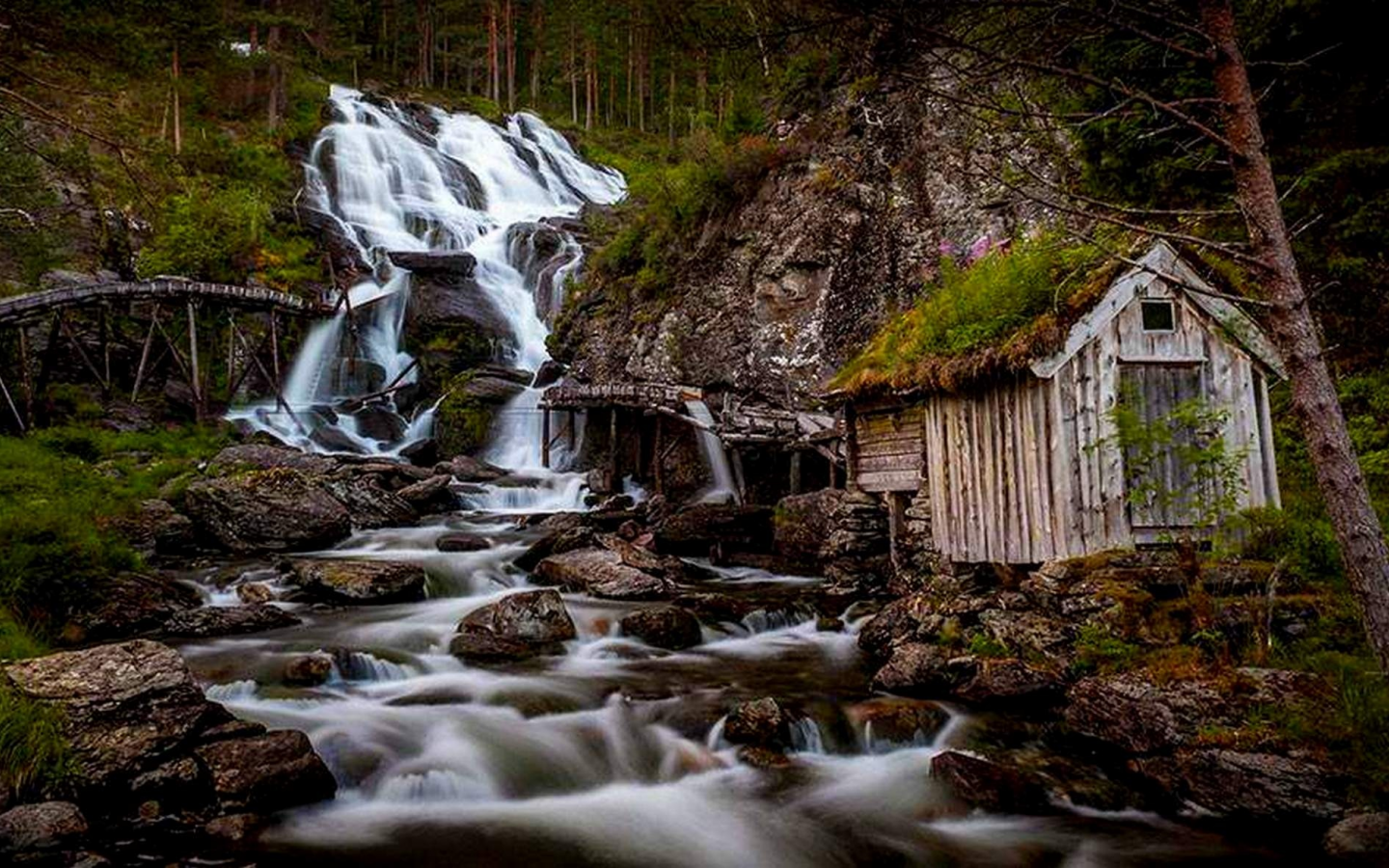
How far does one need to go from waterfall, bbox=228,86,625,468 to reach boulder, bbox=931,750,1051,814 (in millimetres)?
18989

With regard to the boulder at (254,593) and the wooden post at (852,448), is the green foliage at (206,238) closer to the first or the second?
the boulder at (254,593)

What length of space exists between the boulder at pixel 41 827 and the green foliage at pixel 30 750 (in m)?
0.20

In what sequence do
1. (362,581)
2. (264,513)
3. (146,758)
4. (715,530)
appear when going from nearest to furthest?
(146,758) < (362,581) < (264,513) < (715,530)

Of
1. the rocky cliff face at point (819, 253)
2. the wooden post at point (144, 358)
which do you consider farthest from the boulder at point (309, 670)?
the wooden post at point (144, 358)

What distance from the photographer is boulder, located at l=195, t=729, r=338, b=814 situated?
5.36 m

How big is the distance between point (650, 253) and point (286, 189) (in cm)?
1725

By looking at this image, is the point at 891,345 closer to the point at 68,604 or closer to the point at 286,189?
the point at 68,604

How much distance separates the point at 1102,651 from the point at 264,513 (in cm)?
1394

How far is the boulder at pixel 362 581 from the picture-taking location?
11.5 m

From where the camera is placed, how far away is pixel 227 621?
9680 mm

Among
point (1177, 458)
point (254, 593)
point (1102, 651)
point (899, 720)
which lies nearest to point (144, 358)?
point (254, 593)

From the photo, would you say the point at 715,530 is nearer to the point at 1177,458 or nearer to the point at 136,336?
the point at 1177,458

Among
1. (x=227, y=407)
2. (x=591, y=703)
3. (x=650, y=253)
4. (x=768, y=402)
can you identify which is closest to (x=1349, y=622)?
(x=591, y=703)

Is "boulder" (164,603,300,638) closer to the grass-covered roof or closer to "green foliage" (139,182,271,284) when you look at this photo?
the grass-covered roof
